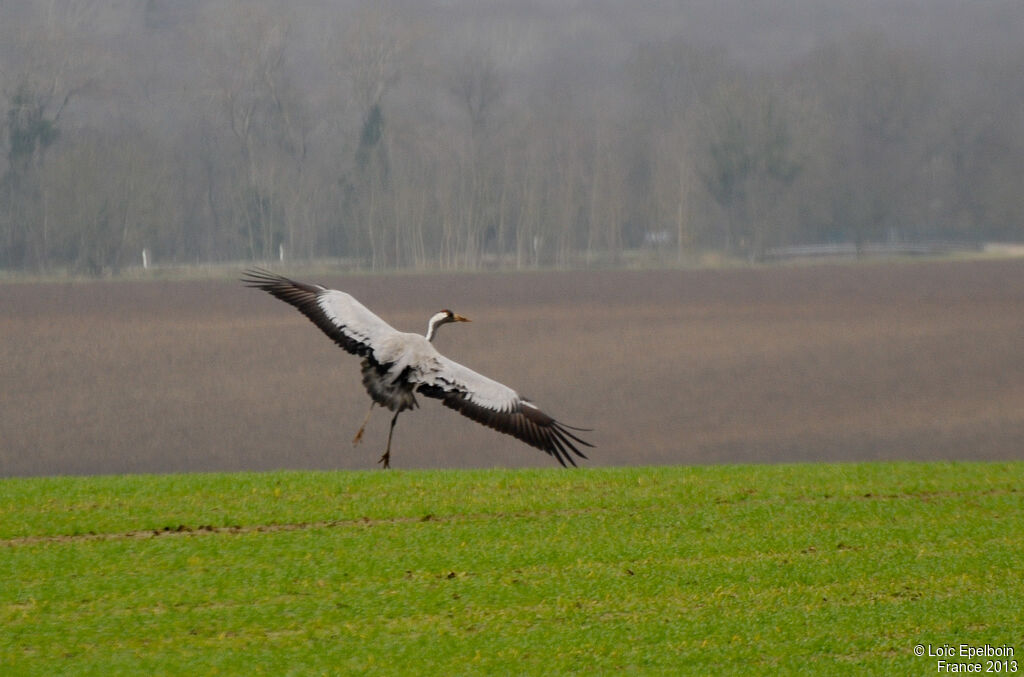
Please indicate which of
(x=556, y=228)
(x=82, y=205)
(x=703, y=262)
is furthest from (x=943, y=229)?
(x=82, y=205)

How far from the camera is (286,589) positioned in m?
7.66

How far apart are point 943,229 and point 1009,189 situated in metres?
8.85

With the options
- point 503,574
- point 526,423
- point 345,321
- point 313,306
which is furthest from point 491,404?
point 503,574

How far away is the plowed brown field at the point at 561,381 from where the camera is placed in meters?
18.6

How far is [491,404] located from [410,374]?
36.9 inches

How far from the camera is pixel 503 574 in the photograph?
8.05 metres

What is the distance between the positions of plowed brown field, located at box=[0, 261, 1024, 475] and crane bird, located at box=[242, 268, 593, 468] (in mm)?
5267

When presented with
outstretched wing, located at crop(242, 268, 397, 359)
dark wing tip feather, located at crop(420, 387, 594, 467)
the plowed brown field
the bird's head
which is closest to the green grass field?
dark wing tip feather, located at crop(420, 387, 594, 467)

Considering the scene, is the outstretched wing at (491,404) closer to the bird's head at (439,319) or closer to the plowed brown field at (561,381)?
the bird's head at (439,319)

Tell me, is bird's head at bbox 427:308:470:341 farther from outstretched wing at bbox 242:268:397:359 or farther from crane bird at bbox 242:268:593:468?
outstretched wing at bbox 242:268:397:359

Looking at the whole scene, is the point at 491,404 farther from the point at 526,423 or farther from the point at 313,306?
the point at 313,306

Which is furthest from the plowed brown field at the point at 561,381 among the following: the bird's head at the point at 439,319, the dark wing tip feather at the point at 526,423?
the dark wing tip feather at the point at 526,423

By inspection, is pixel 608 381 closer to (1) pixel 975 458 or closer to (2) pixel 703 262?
(1) pixel 975 458

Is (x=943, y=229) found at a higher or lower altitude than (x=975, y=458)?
higher
